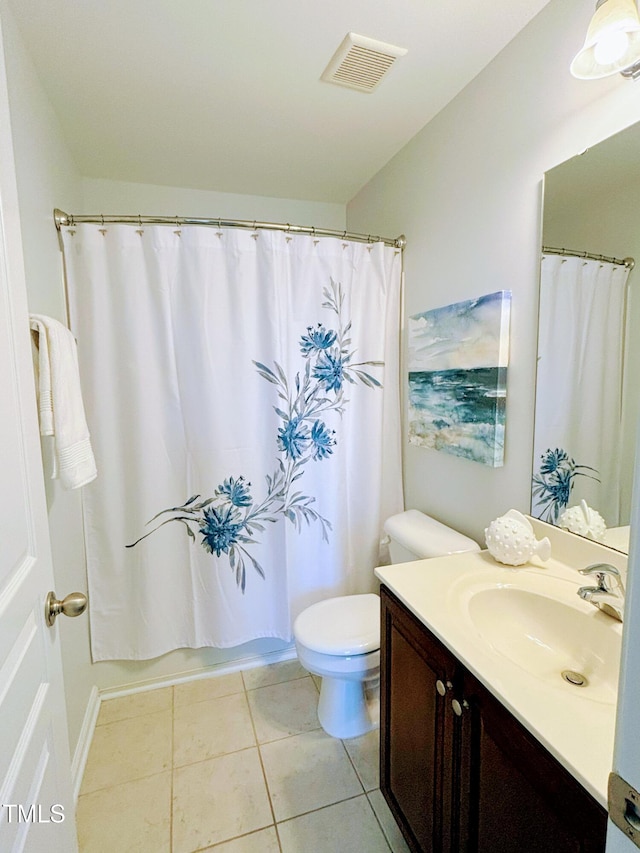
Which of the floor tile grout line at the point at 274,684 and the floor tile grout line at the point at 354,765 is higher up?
the floor tile grout line at the point at 354,765

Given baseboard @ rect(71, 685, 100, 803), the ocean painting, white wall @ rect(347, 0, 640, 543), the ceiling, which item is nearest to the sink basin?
white wall @ rect(347, 0, 640, 543)

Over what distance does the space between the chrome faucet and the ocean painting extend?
509 millimetres

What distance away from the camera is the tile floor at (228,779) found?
124 cm

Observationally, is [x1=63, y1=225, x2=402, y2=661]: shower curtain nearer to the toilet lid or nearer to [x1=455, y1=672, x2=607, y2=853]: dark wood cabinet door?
the toilet lid

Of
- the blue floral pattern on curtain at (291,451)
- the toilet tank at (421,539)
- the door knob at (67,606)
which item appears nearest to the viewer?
the door knob at (67,606)

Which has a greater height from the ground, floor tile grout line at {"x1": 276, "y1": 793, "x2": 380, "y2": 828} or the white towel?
the white towel

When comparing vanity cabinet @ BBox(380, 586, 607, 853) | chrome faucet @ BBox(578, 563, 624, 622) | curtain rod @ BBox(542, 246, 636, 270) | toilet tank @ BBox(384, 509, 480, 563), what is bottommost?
vanity cabinet @ BBox(380, 586, 607, 853)

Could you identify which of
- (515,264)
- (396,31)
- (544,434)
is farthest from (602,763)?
(396,31)

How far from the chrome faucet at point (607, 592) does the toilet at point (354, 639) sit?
0.52m

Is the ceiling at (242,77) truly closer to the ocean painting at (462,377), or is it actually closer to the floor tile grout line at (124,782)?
the ocean painting at (462,377)

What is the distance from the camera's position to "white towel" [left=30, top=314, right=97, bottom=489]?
114 centimetres

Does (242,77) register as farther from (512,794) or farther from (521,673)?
(512,794)

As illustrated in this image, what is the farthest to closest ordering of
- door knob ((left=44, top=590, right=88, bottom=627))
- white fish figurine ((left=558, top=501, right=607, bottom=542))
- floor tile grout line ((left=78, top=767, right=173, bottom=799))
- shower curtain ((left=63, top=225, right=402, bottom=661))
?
shower curtain ((left=63, top=225, right=402, bottom=661)) < floor tile grout line ((left=78, top=767, right=173, bottom=799)) < white fish figurine ((left=558, top=501, right=607, bottom=542)) < door knob ((left=44, top=590, right=88, bottom=627))

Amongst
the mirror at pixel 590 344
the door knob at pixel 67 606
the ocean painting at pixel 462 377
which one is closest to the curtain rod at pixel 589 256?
the mirror at pixel 590 344
